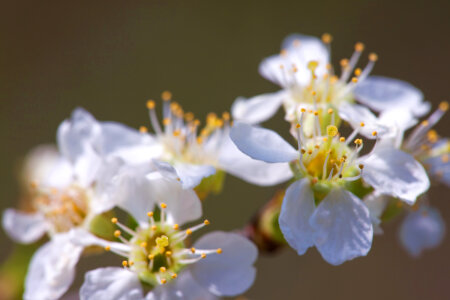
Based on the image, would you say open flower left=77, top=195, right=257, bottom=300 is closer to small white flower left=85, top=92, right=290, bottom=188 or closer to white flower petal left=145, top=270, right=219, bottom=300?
white flower petal left=145, top=270, right=219, bottom=300

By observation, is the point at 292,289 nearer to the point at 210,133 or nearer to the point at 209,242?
the point at 210,133

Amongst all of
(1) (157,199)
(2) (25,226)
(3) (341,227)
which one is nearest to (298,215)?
(3) (341,227)

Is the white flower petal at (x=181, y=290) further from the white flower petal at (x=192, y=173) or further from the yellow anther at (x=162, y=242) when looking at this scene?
the white flower petal at (x=192, y=173)

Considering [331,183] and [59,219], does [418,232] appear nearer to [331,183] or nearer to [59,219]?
[331,183]

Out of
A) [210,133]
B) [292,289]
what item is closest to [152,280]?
[210,133]

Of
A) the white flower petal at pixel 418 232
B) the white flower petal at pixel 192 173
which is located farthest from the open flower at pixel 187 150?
the white flower petal at pixel 418 232
